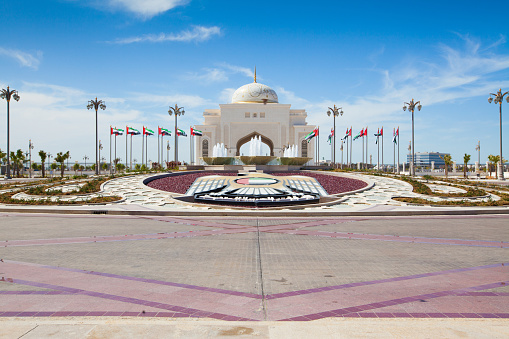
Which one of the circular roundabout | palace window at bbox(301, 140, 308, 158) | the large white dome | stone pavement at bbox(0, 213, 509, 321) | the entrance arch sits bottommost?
stone pavement at bbox(0, 213, 509, 321)

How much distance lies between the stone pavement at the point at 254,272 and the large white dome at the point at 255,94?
5197 centimetres

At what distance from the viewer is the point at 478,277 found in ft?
19.9

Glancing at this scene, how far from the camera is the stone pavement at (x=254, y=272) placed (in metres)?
4.71

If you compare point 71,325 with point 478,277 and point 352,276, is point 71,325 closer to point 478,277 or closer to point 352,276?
point 352,276

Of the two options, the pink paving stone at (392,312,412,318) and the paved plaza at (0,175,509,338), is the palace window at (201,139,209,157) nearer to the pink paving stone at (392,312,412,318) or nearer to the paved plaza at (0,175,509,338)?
the paved plaza at (0,175,509,338)

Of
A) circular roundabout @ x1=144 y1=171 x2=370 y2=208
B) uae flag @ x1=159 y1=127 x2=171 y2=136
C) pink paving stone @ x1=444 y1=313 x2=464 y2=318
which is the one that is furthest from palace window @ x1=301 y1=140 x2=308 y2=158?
pink paving stone @ x1=444 y1=313 x2=464 y2=318

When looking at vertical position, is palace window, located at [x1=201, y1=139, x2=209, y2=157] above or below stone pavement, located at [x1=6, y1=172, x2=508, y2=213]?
above

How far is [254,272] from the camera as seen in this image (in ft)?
21.1

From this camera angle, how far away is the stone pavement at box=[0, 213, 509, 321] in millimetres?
4707

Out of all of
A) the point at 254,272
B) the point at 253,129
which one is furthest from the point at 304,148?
the point at 254,272

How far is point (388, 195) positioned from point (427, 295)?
56.3 ft

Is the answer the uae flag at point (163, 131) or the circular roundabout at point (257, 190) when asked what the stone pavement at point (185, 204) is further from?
the uae flag at point (163, 131)

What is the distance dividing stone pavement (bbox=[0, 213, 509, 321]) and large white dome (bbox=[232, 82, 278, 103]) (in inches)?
2046

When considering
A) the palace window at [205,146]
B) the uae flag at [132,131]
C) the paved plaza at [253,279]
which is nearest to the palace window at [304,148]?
the palace window at [205,146]
